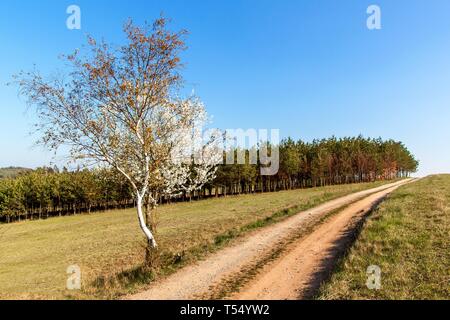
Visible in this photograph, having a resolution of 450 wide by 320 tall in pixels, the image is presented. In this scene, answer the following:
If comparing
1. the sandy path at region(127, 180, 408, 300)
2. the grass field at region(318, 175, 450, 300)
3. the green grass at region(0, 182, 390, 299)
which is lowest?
the green grass at region(0, 182, 390, 299)

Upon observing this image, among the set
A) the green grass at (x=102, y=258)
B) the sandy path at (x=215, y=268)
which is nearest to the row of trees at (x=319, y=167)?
the green grass at (x=102, y=258)

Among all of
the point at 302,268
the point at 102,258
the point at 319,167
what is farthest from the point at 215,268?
the point at 319,167

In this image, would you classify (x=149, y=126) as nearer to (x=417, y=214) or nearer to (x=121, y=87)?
(x=121, y=87)

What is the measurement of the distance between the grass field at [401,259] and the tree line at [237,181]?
78.0 m

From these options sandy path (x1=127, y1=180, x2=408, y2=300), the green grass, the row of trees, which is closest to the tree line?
the row of trees

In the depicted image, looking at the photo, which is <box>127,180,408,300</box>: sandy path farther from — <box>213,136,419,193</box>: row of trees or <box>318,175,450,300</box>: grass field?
<box>213,136,419,193</box>: row of trees

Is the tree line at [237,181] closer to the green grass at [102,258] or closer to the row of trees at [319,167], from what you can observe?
the row of trees at [319,167]

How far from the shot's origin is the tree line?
9950 centimetres

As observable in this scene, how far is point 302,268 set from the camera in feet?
53.0

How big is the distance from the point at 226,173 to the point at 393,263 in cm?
8395

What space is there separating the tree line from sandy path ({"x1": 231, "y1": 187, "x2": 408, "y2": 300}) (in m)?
75.3

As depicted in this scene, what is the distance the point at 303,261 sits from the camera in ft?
56.4

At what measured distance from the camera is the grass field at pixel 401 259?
11602 mm

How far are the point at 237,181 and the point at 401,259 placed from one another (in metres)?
87.1
